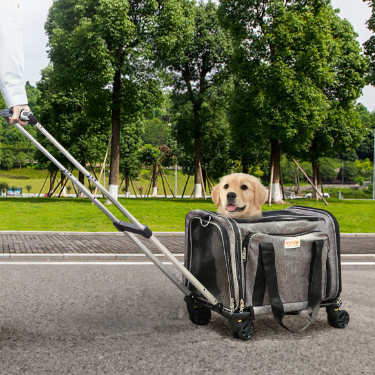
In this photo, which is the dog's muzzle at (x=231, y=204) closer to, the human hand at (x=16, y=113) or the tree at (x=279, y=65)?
the human hand at (x=16, y=113)

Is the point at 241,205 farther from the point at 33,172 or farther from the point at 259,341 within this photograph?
the point at 33,172

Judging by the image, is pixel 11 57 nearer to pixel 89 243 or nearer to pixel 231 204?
pixel 231 204

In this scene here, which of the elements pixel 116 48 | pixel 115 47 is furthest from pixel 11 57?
pixel 116 48

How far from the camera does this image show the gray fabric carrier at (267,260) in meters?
3.66

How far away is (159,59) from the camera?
869 inches

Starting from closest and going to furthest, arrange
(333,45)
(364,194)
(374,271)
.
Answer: (374,271)
(333,45)
(364,194)

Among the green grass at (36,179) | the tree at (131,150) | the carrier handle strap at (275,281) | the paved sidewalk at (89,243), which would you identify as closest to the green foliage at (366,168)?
the green grass at (36,179)

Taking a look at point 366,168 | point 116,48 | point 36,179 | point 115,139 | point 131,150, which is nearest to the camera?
point 116,48

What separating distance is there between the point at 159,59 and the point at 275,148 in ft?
28.4

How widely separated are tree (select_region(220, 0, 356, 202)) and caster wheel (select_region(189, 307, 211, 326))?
66.6 ft

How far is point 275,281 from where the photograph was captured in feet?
12.3

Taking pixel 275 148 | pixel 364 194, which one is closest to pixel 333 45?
pixel 275 148

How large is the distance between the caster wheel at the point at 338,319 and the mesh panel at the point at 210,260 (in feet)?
3.92

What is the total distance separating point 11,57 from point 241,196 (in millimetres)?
2122
